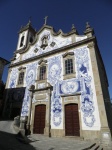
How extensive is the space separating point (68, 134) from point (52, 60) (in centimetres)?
727

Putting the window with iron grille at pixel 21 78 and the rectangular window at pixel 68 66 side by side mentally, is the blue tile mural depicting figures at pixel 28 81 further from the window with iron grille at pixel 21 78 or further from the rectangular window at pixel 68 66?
the rectangular window at pixel 68 66

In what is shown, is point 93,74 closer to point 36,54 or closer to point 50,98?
point 50,98

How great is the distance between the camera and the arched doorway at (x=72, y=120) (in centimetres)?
913

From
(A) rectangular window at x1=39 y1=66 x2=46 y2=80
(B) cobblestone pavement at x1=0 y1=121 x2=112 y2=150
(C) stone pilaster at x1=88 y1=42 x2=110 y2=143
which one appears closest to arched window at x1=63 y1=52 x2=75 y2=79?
(C) stone pilaster at x1=88 y1=42 x2=110 y2=143

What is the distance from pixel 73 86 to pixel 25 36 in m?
13.9

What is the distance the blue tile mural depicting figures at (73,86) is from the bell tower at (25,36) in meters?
8.30

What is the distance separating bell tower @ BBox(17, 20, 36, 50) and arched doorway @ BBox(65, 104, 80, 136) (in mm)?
12976

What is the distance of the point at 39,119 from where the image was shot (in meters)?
11.0

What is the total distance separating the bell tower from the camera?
1934 cm

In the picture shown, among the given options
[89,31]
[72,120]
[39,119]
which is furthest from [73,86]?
[89,31]

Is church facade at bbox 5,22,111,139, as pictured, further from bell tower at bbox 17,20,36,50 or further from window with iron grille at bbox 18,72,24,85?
bell tower at bbox 17,20,36,50

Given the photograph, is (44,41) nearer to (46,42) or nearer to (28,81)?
(46,42)

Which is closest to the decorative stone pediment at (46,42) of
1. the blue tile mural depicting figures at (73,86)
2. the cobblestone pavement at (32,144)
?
the blue tile mural depicting figures at (73,86)

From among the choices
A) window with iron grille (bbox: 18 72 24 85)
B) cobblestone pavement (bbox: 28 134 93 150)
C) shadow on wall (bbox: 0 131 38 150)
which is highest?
window with iron grille (bbox: 18 72 24 85)
